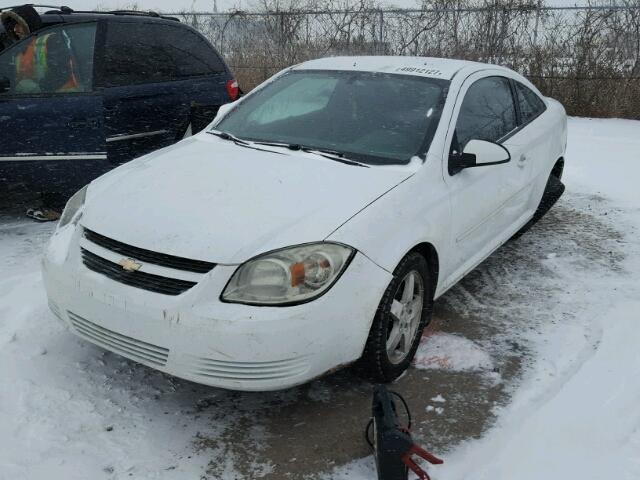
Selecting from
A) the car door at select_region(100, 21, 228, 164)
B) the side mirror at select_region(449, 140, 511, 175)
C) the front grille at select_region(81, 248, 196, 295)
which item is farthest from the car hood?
the car door at select_region(100, 21, 228, 164)

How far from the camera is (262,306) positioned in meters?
2.48

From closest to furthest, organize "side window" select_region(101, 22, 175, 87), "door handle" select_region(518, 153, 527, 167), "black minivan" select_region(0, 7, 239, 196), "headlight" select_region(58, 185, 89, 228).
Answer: "headlight" select_region(58, 185, 89, 228)
"door handle" select_region(518, 153, 527, 167)
"black minivan" select_region(0, 7, 239, 196)
"side window" select_region(101, 22, 175, 87)

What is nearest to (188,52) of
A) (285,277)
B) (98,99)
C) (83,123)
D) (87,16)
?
(87,16)

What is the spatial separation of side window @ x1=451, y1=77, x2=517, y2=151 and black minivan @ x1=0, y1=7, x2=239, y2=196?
2795 millimetres

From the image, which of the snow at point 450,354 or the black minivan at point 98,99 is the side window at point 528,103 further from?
the black minivan at point 98,99

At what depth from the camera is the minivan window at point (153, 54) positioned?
5.33m

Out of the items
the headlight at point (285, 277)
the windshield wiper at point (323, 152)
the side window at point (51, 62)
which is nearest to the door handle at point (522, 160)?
the windshield wiper at point (323, 152)

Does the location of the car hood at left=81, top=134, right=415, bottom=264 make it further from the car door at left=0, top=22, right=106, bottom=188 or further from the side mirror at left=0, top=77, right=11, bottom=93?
the side mirror at left=0, top=77, right=11, bottom=93

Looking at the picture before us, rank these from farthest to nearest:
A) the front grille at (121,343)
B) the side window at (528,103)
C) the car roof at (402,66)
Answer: the side window at (528,103)
the car roof at (402,66)
the front grille at (121,343)

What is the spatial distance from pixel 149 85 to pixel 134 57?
281 millimetres

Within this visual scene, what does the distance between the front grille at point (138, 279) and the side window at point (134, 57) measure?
283 cm

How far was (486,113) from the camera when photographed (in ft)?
13.4

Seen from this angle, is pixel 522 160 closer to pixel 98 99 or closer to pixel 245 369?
pixel 245 369

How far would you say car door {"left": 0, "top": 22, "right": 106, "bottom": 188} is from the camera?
471 cm
